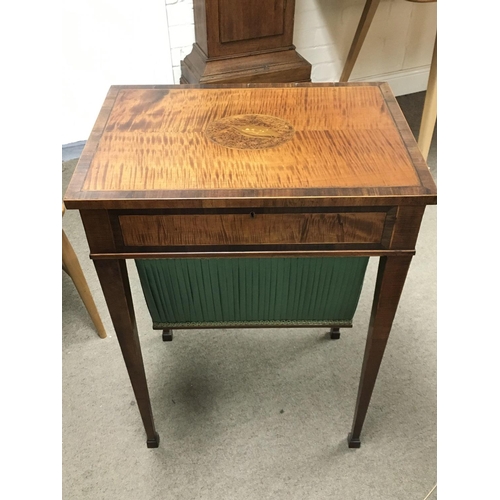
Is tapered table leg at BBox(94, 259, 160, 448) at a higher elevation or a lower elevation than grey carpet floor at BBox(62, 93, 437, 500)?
higher

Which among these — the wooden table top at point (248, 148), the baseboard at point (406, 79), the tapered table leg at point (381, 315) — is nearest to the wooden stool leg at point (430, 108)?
the baseboard at point (406, 79)

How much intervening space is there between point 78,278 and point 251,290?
1.54 ft

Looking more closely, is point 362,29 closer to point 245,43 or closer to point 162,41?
point 245,43

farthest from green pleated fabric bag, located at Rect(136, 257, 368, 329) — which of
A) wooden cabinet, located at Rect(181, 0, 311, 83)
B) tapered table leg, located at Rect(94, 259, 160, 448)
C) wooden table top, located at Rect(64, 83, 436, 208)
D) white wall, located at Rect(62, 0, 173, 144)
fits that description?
white wall, located at Rect(62, 0, 173, 144)

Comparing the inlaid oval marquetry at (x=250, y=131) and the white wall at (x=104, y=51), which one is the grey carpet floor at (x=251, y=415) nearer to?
the inlaid oval marquetry at (x=250, y=131)

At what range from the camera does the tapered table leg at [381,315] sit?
2.63 feet

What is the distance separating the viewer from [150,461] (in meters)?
1.08

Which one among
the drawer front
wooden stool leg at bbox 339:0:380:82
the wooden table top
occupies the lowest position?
wooden stool leg at bbox 339:0:380:82

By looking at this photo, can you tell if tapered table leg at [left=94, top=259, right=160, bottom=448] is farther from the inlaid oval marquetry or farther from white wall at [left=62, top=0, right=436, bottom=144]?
white wall at [left=62, top=0, right=436, bottom=144]

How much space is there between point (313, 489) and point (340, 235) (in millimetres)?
585

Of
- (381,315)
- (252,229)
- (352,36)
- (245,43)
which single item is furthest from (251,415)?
(352,36)

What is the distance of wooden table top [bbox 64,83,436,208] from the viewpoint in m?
0.70

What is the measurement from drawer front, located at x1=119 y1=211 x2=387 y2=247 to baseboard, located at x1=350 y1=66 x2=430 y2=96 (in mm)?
1799

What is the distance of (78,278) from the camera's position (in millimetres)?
1248
